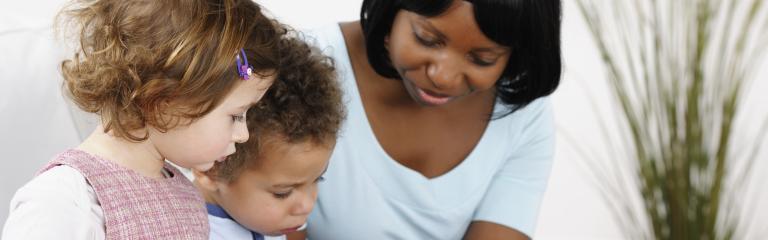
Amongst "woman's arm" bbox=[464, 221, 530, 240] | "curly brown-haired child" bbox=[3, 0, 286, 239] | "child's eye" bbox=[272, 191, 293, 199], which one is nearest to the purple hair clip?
"curly brown-haired child" bbox=[3, 0, 286, 239]

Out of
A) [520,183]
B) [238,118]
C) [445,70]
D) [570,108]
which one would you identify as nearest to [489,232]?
[520,183]

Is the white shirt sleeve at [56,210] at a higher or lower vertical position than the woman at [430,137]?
higher

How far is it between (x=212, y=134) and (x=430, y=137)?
69 cm

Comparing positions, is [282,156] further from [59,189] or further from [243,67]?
[59,189]

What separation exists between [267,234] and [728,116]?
1.09 m

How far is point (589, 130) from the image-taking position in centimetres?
303

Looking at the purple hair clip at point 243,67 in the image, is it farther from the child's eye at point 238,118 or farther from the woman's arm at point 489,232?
the woman's arm at point 489,232

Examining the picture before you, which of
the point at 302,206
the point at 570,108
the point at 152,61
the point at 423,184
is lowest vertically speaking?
the point at 570,108

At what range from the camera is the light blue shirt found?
6.20 feet

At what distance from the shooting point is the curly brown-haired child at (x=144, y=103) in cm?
126

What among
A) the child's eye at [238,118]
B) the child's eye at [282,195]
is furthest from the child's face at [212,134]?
the child's eye at [282,195]

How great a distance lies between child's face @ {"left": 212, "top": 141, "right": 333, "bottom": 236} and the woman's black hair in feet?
0.82

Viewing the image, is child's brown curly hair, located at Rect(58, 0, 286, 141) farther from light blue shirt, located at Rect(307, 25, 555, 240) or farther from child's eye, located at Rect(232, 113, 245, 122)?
light blue shirt, located at Rect(307, 25, 555, 240)

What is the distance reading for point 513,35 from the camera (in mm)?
1590
